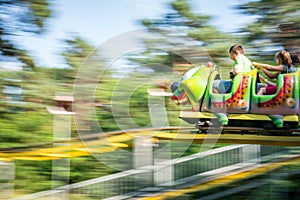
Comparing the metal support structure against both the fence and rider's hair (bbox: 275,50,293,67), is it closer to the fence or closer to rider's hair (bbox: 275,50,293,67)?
the fence

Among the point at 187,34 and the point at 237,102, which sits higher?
the point at 187,34

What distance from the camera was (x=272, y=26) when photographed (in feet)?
7.64

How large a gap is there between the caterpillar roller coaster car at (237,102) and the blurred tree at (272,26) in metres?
0.68

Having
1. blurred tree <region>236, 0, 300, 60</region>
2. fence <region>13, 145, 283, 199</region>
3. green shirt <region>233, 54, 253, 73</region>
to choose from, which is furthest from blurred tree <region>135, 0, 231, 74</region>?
green shirt <region>233, 54, 253, 73</region>

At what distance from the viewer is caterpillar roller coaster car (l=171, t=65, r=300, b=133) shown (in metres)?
1.57

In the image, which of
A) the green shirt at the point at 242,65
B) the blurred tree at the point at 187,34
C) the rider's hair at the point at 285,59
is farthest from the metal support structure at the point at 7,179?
the rider's hair at the point at 285,59

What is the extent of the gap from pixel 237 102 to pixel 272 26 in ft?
2.85

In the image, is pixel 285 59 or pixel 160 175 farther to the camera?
pixel 160 175

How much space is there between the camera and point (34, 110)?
8.14 ft

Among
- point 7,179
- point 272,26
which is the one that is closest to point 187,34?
point 272,26

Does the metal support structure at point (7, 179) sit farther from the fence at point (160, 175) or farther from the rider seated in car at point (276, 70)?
the rider seated in car at point (276, 70)

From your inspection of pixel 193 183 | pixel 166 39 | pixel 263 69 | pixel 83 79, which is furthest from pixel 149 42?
pixel 263 69

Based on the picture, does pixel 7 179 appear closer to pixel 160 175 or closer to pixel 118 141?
pixel 118 141

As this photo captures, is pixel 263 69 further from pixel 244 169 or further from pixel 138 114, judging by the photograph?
pixel 138 114
